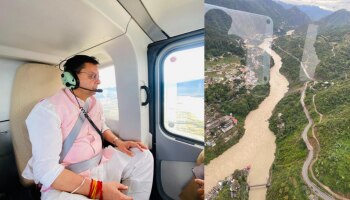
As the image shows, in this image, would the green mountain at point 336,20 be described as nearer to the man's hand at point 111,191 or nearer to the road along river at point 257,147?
the road along river at point 257,147

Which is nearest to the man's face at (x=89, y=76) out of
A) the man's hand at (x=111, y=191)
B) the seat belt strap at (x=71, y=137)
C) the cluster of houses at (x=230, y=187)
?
the seat belt strap at (x=71, y=137)

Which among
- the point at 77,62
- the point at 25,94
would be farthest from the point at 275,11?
the point at 25,94

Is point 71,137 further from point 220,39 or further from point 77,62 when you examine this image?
point 220,39

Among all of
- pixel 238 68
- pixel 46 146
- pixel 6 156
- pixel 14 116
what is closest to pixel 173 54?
pixel 238 68

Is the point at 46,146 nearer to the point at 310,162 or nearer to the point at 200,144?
the point at 200,144

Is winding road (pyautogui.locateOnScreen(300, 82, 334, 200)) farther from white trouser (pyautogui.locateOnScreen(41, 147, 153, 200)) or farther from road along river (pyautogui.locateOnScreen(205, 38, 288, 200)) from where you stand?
white trouser (pyautogui.locateOnScreen(41, 147, 153, 200))
